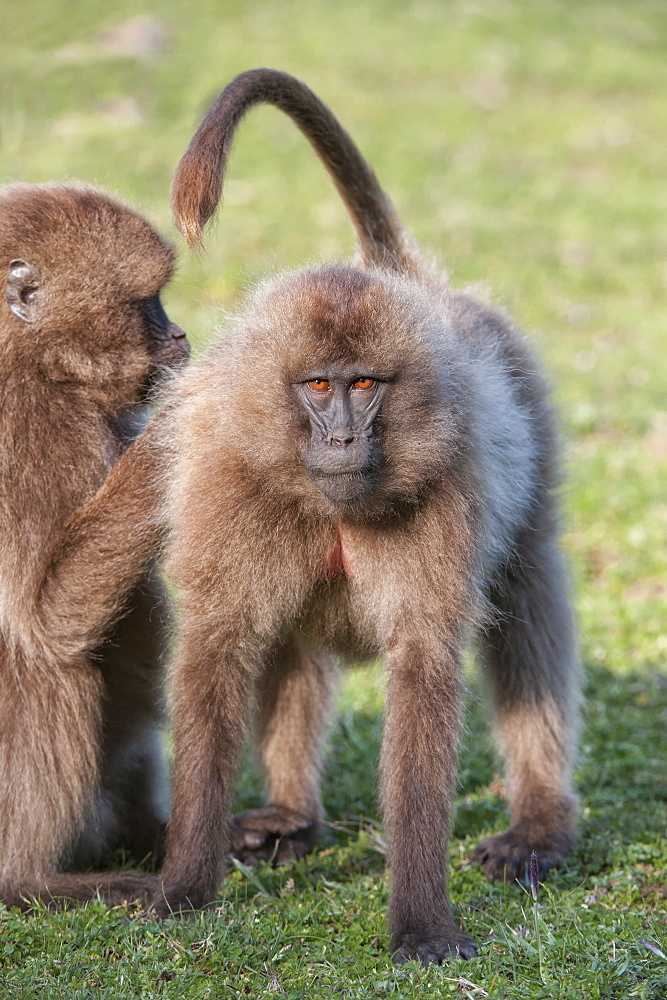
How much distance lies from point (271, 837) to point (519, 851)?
972mm

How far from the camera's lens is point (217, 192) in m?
3.87

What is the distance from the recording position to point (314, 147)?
501cm

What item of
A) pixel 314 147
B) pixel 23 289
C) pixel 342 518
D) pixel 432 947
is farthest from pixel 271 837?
pixel 314 147

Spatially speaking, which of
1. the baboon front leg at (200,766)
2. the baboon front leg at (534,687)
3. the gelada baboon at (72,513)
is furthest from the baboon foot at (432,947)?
the gelada baboon at (72,513)

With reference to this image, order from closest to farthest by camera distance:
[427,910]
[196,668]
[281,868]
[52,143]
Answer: [427,910]
[196,668]
[281,868]
[52,143]

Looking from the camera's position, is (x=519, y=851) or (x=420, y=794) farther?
(x=519, y=851)

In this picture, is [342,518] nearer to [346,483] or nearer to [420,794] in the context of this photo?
[346,483]

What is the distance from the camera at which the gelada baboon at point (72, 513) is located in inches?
164

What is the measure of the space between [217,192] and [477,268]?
818 centimetres

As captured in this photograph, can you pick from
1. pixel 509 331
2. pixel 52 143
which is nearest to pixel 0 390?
pixel 509 331

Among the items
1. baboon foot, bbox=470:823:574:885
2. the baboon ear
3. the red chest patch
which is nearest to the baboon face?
the red chest patch

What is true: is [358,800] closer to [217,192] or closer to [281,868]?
[281,868]

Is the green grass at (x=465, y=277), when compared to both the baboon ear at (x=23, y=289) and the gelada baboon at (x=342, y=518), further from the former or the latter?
the baboon ear at (x=23, y=289)

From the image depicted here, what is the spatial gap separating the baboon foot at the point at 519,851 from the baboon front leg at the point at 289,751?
71 centimetres
